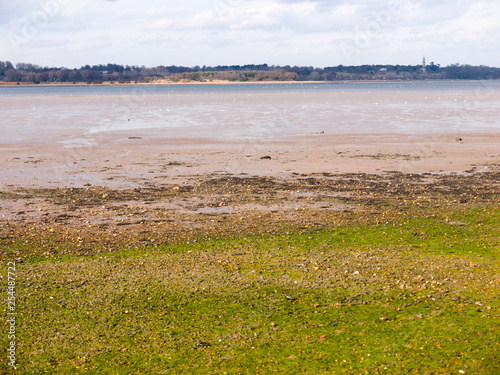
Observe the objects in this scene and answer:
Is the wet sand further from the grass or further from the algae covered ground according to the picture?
the grass

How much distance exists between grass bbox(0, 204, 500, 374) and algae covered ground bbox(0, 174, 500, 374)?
3 cm

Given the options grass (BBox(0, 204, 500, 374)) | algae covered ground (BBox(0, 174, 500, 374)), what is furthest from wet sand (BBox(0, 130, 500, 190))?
grass (BBox(0, 204, 500, 374))

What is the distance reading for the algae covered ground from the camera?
845 cm

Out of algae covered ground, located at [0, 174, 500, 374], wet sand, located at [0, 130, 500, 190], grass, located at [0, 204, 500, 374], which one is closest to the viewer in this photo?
grass, located at [0, 204, 500, 374]

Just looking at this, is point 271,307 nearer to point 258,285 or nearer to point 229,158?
point 258,285

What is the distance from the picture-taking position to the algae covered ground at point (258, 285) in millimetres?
8453

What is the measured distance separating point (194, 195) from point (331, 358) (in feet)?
40.7

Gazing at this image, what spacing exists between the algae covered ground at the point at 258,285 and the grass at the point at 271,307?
3 centimetres

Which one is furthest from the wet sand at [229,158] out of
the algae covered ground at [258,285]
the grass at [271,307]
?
the grass at [271,307]

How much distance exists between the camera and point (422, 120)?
5319cm

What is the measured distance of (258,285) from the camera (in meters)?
11.2

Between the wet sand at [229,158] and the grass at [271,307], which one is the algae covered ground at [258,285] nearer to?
the grass at [271,307]

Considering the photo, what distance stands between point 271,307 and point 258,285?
1100 mm

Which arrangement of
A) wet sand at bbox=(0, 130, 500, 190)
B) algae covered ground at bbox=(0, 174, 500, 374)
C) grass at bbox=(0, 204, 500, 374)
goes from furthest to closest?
wet sand at bbox=(0, 130, 500, 190)
algae covered ground at bbox=(0, 174, 500, 374)
grass at bbox=(0, 204, 500, 374)
